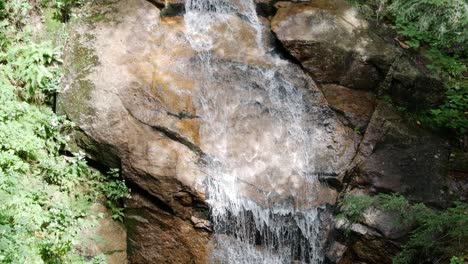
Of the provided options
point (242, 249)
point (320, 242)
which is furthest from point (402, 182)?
point (242, 249)

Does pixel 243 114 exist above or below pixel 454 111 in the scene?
above

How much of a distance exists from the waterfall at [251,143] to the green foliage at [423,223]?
723 mm

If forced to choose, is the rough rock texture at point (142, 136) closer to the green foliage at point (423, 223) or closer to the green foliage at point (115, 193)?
the green foliage at point (115, 193)

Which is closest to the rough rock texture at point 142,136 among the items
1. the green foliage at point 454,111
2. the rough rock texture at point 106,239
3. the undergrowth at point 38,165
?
the rough rock texture at point 106,239

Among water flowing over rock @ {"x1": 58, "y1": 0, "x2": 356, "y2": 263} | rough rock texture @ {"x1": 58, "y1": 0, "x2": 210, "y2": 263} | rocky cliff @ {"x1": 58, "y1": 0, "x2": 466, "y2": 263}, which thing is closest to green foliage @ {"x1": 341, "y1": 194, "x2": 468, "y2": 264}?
rocky cliff @ {"x1": 58, "y1": 0, "x2": 466, "y2": 263}

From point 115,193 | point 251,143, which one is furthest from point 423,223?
point 115,193

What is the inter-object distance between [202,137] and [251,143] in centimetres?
76

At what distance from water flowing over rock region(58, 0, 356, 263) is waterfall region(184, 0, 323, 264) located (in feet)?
0.05

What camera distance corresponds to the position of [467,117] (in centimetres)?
704

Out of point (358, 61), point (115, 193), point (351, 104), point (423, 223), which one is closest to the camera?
point (423, 223)

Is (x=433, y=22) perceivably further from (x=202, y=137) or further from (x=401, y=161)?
(x=202, y=137)

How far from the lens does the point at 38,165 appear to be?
605cm

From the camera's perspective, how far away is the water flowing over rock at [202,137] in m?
6.25

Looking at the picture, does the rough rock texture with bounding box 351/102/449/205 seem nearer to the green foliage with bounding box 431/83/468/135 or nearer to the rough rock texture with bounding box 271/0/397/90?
the green foliage with bounding box 431/83/468/135
